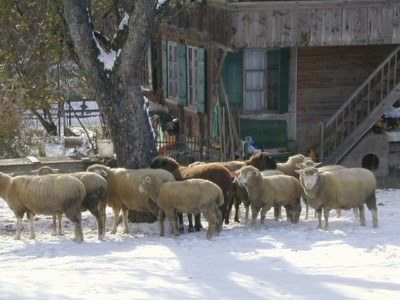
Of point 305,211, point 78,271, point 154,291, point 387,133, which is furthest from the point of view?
point 387,133

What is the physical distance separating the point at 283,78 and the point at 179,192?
834 centimetres

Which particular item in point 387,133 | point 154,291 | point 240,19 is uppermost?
point 240,19

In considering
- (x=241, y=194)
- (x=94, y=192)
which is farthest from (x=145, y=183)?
(x=241, y=194)

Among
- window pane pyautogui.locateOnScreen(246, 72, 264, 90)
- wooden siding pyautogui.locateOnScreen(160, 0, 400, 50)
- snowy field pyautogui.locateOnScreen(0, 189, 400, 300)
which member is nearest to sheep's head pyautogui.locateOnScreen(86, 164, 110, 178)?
snowy field pyautogui.locateOnScreen(0, 189, 400, 300)

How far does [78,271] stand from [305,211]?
608 cm

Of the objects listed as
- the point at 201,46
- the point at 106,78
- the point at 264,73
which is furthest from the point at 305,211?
the point at 201,46

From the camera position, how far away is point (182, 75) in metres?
22.9

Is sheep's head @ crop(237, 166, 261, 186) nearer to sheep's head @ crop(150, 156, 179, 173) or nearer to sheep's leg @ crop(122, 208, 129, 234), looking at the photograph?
sheep's head @ crop(150, 156, 179, 173)

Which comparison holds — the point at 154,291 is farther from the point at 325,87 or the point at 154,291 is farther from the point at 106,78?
the point at 325,87

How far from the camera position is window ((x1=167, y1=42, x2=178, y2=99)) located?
24250 mm

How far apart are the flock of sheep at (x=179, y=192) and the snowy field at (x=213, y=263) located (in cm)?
36

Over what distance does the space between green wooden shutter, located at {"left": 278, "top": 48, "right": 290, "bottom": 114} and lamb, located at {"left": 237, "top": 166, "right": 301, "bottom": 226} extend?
677cm

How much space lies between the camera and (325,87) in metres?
20.8

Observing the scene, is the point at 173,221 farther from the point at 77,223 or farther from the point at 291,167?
the point at 291,167
